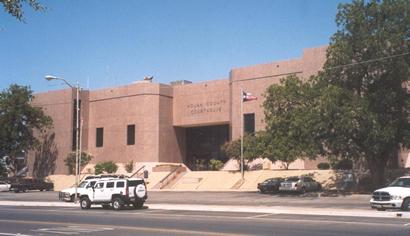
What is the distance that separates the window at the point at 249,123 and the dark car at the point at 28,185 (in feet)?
82.0

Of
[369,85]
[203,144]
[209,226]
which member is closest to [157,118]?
[203,144]

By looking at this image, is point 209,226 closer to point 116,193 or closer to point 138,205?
point 116,193

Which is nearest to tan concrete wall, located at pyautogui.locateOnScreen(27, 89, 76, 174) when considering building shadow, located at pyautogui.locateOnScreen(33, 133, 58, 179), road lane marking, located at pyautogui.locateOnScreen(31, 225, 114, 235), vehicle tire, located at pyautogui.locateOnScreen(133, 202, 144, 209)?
building shadow, located at pyautogui.locateOnScreen(33, 133, 58, 179)

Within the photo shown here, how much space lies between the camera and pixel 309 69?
199 feet

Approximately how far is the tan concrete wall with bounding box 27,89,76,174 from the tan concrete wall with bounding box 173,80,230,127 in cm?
1505

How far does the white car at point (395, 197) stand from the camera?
25.8 metres

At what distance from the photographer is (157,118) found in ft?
240

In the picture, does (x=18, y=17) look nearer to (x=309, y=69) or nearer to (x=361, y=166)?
(x=361, y=166)

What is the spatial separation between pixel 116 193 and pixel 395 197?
15089mm

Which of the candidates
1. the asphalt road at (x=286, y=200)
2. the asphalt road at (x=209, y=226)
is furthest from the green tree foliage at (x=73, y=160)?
the asphalt road at (x=209, y=226)

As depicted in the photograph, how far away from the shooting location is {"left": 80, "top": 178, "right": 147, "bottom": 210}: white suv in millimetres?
31891

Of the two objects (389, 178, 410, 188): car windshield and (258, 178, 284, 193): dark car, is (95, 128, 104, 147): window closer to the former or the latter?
(258, 178, 284, 193): dark car

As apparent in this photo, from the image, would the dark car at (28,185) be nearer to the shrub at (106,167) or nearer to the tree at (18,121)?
the shrub at (106,167)

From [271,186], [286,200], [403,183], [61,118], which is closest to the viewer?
[403,183]
